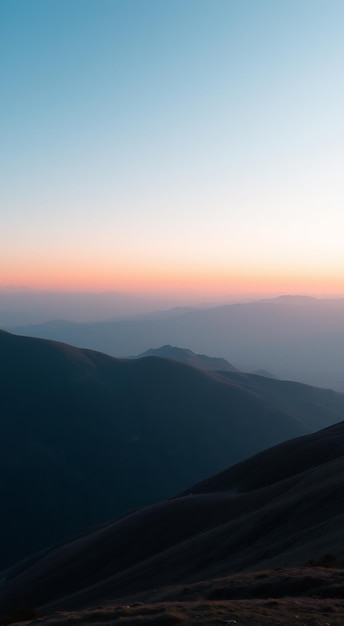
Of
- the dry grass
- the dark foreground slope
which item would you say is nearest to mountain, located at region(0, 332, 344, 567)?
the dark foreground slope

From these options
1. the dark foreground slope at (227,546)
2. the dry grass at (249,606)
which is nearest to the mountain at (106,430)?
the dark foreground slope at (227,546)

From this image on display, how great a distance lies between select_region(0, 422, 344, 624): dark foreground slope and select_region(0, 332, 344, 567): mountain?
51.7 m

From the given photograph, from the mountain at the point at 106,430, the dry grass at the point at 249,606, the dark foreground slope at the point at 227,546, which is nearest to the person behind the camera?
the dry grass at the point at 249,606

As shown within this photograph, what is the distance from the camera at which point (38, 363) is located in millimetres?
133500

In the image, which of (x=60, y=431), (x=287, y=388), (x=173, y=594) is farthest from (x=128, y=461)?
(x=173, y=594)

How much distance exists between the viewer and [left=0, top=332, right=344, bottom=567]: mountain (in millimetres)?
97625

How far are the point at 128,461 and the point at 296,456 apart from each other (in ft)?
232

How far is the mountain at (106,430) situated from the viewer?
9762 cm

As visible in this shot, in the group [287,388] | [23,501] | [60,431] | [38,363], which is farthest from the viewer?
[287,388]

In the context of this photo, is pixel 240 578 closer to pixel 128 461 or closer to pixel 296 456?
pixel 296 456

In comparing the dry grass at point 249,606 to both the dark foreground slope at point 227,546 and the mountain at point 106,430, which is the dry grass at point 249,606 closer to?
the dark foreground slope at point 227,546

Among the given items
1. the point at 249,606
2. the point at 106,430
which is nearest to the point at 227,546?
the point at 249,606

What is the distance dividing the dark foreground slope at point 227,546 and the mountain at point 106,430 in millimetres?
51718

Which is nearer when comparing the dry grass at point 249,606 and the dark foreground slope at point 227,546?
the dry grass at point 249,606
